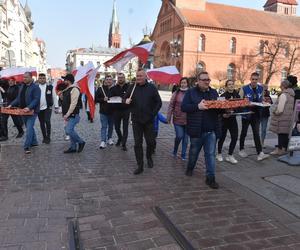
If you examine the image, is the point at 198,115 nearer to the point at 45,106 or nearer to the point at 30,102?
the point at 30,102

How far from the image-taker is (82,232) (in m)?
4.08

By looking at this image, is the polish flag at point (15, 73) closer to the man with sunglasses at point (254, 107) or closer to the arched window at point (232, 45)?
the man with sunglasses at point (254, 107)

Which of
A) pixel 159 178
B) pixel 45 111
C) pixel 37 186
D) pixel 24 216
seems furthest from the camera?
pixel 45 111

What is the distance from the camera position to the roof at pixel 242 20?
63.4 metres

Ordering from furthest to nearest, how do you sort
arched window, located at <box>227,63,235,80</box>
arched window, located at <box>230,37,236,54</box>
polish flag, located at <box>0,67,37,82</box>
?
arched window, located at <box>227,63,235,80</box> < arched window, located at <box>230,37,236,54</box> < polish flag, located at <box>0,67,37,82</box>

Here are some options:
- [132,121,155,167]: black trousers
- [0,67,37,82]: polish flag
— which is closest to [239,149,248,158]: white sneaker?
[132,121,155,167]: black trousers

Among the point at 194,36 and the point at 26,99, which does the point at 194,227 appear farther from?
the point at 194,36

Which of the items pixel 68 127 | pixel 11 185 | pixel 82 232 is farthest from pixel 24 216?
pixel 68 127

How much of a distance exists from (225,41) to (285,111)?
2354 inches

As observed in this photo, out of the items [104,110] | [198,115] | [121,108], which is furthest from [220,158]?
[104,110]

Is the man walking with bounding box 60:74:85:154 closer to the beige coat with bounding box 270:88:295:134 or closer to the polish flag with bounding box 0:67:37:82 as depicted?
the polish flag with bounding box 0:67:37:82

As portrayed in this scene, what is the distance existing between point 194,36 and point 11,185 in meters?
59.5

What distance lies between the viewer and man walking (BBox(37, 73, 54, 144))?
9.76m

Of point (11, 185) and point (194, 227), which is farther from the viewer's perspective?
point (11, 185)
